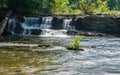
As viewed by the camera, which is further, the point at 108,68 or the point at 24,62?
the point at 24,62

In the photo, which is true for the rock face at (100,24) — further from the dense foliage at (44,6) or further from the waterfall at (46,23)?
the dense foliage at (44,6)

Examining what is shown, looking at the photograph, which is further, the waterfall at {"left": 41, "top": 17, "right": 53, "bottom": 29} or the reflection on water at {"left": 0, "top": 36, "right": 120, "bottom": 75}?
the waterfall at {"left": 41, "top": 17, "right": 53, "bottom": 29}

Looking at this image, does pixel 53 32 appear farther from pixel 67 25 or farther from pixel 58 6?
pixel 58 6

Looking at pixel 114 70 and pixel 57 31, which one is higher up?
pixel 114 70

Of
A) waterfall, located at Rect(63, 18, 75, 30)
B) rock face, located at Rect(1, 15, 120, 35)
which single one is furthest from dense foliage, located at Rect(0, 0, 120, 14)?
waterfall, located at Rect(63, 18, 75, 30)

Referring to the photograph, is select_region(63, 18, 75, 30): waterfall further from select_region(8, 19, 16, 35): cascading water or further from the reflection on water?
the reflection on water

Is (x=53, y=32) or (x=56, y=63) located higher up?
(x=56, y=63)

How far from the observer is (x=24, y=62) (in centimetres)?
2355

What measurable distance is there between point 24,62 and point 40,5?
156 ft

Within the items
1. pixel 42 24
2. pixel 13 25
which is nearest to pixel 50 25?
pixel 42 24

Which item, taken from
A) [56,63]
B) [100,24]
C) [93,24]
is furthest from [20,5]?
[56,63]

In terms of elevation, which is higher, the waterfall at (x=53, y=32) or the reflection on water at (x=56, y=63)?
the reflection on water at (x=56, y=63)

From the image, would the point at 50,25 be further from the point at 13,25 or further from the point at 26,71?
the point at 26,71

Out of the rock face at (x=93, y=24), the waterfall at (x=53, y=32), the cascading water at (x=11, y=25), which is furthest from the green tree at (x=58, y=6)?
the waterfall at (x=53, y=32)
